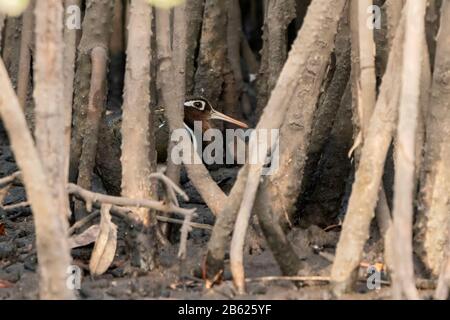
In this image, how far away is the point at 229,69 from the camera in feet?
29.0

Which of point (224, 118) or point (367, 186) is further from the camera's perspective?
point (224, 118)

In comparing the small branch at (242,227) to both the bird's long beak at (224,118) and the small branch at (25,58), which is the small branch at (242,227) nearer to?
the small branch at (25,58)

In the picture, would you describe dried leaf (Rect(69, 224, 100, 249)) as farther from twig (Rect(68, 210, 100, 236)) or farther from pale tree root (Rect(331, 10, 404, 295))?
pale tree root (Rect(331, 10, 404, 295))

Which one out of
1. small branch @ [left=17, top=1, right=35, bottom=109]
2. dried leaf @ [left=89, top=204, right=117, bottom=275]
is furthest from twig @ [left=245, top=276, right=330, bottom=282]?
small branch @ [left=17, top=1, right=35, bottom=109]

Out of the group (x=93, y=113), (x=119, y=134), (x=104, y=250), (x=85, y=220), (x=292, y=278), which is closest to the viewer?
(x=292, y=278)

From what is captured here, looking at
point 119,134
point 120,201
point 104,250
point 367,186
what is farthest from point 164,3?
point 119,134

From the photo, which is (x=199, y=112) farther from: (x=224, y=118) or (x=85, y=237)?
(x=85, y=237)

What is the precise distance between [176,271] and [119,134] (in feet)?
6.24

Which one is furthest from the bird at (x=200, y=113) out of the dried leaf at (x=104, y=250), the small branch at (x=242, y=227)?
the small branch at (x=242, y=227)

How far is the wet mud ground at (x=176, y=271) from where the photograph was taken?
19.0 feet

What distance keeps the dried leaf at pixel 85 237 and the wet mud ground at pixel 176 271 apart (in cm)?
6

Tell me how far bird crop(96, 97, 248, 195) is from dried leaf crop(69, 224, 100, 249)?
38.0 inches

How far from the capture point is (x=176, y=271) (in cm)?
621

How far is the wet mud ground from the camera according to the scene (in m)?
5.80
